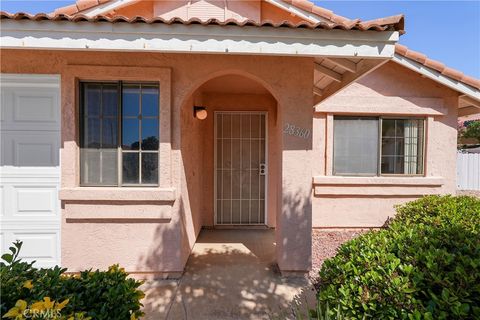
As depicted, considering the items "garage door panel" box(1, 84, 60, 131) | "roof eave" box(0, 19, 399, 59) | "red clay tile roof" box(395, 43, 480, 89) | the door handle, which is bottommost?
the door handle

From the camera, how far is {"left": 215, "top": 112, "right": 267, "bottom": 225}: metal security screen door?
24.0 feet

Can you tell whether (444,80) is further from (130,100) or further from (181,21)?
(130,100)

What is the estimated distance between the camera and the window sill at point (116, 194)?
4.18 m

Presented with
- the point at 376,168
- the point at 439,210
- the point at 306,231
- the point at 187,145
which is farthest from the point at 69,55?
the point at 376,168

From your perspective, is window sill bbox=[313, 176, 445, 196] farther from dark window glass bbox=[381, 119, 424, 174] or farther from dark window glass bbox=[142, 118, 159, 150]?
dark window glass bbox=[142, 118, 159, 150]

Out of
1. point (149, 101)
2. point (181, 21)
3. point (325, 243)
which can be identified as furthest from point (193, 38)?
point (325, 243)

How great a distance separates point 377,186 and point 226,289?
517 cm

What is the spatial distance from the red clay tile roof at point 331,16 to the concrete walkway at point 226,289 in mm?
3845

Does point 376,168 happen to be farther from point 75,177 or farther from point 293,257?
point 75,177

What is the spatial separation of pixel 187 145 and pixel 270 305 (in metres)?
3.18

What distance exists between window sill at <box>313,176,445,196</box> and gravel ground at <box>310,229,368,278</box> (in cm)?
107

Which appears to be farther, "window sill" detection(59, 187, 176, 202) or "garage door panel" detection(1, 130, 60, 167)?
"garage door panel" detection(1, 130, 60, 167)

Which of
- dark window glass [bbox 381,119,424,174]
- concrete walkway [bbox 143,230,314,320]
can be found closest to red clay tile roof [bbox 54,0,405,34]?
dark window glass [bbox 381,119,424,174]

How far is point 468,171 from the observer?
13883mm
